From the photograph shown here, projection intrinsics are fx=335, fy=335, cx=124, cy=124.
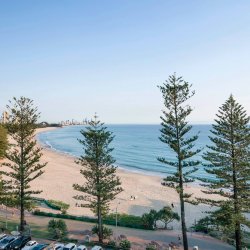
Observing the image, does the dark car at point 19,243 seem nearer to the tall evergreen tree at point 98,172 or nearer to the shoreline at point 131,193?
the tall evergreen tree at point 98,172

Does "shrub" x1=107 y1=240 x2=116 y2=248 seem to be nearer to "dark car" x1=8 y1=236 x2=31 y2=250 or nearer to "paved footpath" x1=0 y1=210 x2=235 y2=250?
"paved footpath" x1=0 y1=210 x2=235 y2=250

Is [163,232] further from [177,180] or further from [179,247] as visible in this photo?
[177,180]

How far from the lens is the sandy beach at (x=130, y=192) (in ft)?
135

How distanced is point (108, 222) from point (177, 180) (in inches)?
438

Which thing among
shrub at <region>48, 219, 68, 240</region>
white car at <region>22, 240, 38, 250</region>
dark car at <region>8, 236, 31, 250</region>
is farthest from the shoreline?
white car at <region>22, 240, 38, 250</region>

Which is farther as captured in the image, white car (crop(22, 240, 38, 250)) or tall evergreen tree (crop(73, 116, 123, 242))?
tall evergreen tree (crop(73, 116, 123, 242))

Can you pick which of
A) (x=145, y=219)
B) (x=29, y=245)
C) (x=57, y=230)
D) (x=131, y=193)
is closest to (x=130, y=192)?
(x=131, y=193)

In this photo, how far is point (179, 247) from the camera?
1047 inches

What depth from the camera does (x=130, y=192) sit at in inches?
2048

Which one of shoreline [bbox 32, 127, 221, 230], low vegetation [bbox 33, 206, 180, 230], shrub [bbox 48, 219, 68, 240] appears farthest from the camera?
shoreline [bbox 32, 127, 221, 230]

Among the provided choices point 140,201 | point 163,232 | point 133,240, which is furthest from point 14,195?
point 140,201

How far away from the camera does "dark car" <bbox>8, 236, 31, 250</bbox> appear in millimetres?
22281

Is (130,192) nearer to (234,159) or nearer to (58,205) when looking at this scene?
(58,205)

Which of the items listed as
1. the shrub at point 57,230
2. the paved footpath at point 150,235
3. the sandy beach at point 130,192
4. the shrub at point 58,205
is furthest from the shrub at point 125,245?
the shrub at point 58,205
